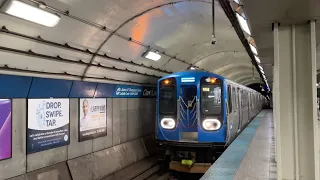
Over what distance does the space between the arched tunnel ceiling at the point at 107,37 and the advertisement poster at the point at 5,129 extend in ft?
2.05

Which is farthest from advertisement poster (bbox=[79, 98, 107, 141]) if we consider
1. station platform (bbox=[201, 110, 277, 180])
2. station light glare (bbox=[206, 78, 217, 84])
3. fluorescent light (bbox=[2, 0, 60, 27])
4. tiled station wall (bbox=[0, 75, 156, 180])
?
station platform (bbox=[201, 110, 277, 180])

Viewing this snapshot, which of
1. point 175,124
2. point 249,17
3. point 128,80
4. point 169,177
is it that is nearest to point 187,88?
point 175,124

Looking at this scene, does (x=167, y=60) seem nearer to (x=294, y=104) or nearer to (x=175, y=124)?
(x=175, y=124)

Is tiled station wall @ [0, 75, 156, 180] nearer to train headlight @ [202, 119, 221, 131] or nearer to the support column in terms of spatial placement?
train headlight @ [202, 119, 221, 131]

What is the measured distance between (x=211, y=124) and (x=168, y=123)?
121 cm

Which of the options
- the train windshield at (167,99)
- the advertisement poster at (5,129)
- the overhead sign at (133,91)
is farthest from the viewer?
the overhead sign at (133,91)

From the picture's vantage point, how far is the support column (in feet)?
10.9

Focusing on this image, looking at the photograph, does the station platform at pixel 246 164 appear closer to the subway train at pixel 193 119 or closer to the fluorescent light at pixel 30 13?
the subway train at pixel 193 119

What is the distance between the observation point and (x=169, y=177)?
30.3 ft

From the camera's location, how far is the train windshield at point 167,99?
27.5 feet

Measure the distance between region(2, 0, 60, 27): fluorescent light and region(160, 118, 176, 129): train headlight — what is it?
4.43 meters

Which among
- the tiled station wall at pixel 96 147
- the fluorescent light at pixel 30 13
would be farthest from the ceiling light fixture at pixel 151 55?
the fluorescent light at pixel 30 13

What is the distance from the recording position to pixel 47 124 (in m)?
6.37

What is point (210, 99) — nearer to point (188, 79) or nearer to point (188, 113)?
point (188, 113)
